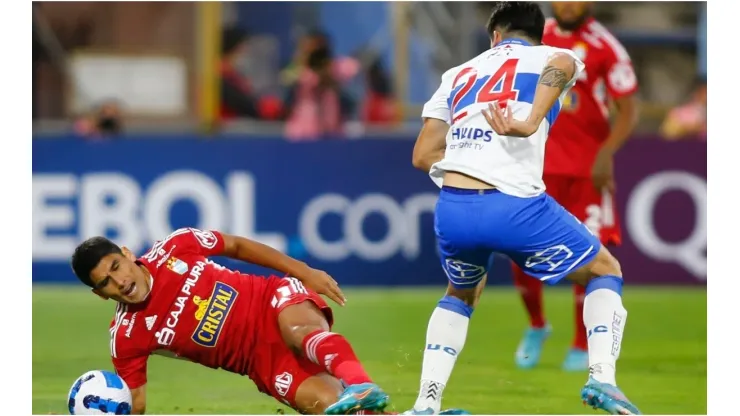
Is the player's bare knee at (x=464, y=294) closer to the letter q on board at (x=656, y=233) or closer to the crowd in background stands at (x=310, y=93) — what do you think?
the letter q on board at (x=656, y=233)

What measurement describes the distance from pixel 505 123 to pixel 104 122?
38.2 ft

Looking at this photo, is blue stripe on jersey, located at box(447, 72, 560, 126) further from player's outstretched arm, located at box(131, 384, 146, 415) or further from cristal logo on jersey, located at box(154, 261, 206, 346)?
player's outstretched arm, located at box(131, 384, 146, 415)

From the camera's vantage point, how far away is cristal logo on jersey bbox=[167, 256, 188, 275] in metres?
7.01

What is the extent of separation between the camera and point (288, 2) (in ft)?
64.1

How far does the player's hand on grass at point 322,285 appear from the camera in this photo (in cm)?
689

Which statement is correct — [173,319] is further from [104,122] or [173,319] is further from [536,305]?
[104,122]

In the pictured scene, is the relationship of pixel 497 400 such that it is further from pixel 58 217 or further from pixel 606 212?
pixel 58 217

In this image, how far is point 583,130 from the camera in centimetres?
977

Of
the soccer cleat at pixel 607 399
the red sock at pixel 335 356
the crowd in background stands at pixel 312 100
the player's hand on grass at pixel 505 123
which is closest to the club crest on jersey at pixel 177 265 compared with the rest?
the red sock at pixel 335 356

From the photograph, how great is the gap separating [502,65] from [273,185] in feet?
28.3

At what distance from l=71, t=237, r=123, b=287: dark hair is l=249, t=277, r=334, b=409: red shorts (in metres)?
0.89

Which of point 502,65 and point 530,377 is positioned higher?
point 502,65

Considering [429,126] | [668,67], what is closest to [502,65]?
[429,126]

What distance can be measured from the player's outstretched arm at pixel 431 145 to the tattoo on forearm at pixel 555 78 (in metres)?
0.68
